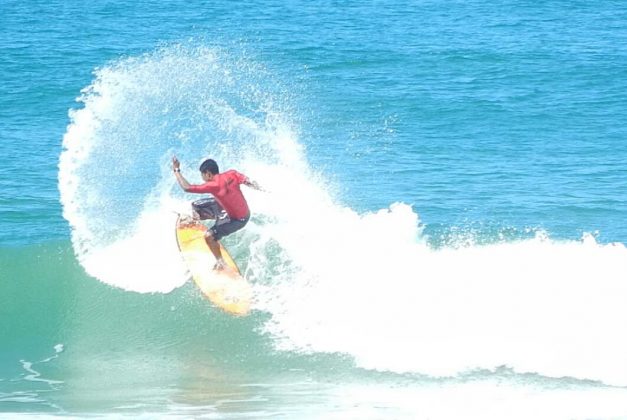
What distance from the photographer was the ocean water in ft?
37.6

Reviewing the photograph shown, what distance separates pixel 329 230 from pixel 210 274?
1.97 metres

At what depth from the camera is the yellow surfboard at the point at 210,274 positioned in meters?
13.1

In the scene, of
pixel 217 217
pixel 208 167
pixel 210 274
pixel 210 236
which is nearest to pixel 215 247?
pixel 210 236

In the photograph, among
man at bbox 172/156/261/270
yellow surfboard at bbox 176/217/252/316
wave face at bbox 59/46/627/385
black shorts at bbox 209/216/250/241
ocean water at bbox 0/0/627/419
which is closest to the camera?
ocean water at bbox 0/0/627/419

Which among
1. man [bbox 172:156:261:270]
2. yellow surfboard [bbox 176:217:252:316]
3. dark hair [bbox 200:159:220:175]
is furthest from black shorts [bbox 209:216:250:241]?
dark hair [bbox 200:159:220:175]

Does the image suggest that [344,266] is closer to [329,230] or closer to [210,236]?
[329,230]

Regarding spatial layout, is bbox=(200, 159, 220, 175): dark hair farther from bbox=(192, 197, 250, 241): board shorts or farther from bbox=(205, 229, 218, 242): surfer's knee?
bbox=(205, 229, 218, 242): surfer's knee

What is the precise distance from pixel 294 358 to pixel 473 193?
791cm

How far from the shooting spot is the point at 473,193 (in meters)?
19.1

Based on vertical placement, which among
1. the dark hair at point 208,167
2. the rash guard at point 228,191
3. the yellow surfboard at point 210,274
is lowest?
the yellow surfboard at point 210,274

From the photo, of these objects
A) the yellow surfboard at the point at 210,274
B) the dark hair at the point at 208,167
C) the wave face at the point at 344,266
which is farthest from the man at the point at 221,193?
the wave face at the point at 344,266

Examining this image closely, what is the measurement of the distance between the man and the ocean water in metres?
0.78

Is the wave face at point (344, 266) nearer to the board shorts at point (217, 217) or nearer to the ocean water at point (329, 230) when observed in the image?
the ocean water at point (329, 230)

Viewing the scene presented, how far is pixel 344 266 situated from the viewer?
1372 centimetres
